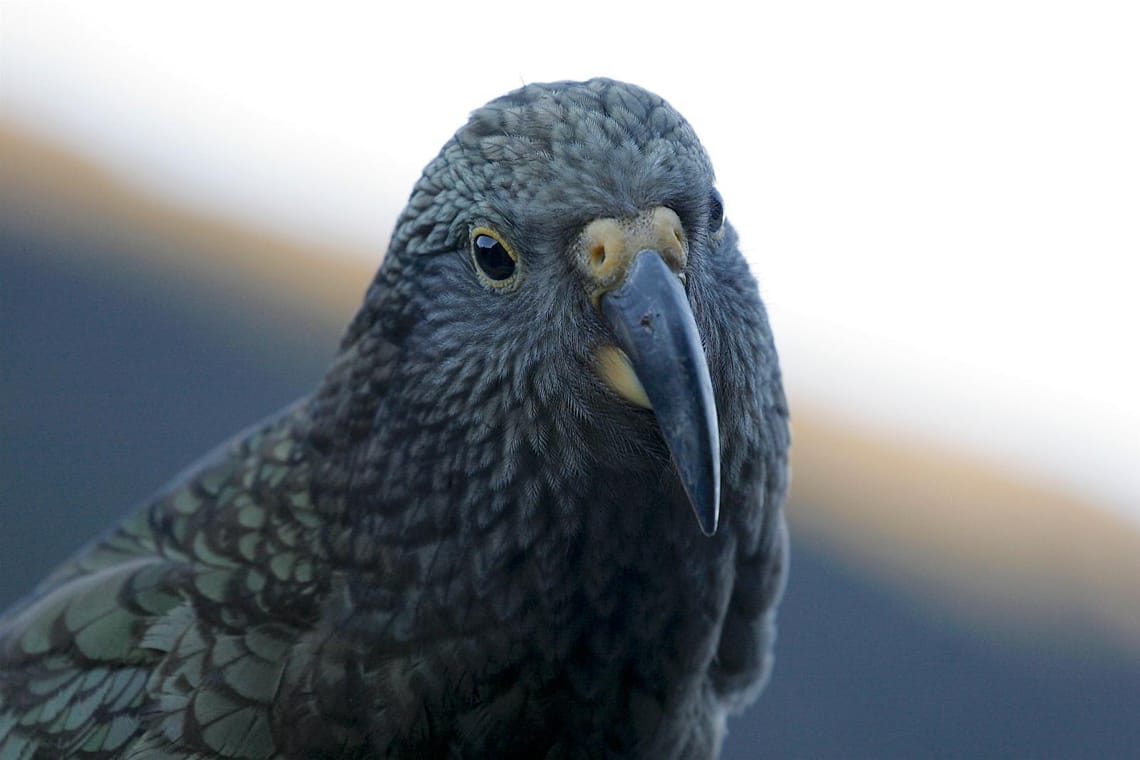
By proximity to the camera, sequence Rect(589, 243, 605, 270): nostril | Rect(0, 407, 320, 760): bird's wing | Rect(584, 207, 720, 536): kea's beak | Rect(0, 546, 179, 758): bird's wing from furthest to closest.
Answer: Rect(0, 546, 179, 758): bird's wing, Rect(0, 407, 320, 760): bird's wing, Rect(589, 243, 605, 270): nostril, Rect(584, 207, 720, 536): kea's beak

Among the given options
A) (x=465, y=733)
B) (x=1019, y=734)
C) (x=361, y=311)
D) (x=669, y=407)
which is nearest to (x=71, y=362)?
(x=361, y=311)

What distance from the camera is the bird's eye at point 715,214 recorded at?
2076 mm

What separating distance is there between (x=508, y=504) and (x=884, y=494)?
14.8ft

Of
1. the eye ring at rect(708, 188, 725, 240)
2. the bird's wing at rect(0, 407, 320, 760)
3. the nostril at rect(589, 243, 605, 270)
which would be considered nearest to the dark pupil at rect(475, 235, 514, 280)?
the nostril at rect(589, 243, 605, 270)

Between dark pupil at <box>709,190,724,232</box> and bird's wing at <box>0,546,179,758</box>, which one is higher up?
dark pupil at <box>709,190,724,232</box>

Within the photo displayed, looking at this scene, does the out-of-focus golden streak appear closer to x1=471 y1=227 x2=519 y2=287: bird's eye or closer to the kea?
the kea

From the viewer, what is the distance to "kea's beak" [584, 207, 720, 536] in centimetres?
177

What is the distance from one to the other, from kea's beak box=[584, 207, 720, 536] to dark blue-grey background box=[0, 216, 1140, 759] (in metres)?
3.51

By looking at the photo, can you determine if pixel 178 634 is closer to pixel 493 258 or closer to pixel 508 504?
pixel 508 504

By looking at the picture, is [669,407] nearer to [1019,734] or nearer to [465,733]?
[465,733]

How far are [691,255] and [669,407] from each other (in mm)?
355

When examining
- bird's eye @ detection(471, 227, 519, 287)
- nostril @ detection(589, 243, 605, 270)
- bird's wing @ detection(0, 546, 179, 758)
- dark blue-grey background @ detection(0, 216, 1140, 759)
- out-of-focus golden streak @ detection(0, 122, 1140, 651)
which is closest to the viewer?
nostril @ detection(589, 243, 605, 270)

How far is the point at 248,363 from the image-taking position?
5.90m

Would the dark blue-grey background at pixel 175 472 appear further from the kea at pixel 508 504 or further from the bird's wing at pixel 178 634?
the kea at pixel 508 504
